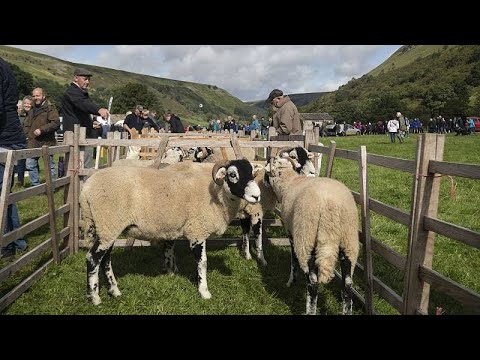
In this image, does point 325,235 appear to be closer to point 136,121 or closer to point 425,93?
point 136,121

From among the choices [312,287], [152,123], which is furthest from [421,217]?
[152,123]

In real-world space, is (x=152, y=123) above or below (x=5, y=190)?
above

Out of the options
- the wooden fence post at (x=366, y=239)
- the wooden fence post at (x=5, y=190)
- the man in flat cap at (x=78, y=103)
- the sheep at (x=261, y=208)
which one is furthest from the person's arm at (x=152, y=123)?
the wooden fence post at (x=366, y=239)

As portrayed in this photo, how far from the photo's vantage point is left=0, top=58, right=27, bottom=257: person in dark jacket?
5590 mm

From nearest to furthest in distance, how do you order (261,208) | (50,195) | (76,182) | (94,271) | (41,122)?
(94,271) < (50,195) < (76,182) < (261,208) < (41,122)

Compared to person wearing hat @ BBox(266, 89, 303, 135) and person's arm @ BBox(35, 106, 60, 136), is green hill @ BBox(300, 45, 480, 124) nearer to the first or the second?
person wearing hat @ BBox(266, 89, 303, 135)

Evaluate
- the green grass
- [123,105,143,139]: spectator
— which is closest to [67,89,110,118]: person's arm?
the green grass

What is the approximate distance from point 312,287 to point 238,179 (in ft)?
5.33

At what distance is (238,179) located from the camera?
16.2ft

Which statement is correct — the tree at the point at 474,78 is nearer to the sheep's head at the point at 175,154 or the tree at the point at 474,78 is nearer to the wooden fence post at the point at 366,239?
the sheep's head at the point at 175,154

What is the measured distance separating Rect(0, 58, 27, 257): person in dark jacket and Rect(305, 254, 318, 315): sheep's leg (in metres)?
4.11

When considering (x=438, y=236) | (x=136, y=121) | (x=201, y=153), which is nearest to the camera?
(x=438, y=236)

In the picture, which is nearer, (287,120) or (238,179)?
(238,179)
